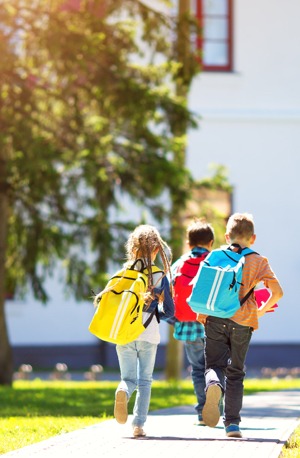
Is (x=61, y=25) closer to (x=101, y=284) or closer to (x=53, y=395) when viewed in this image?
(x=101, y=284)

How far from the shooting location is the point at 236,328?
8.05 m

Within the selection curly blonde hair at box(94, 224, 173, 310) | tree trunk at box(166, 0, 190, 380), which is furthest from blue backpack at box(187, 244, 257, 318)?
tree trunk at box(166, 0, 190, 380)

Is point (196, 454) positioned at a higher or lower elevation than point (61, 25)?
lower

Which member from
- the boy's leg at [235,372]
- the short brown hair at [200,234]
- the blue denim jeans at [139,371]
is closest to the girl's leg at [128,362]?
the blue denim jeans at [139,371]

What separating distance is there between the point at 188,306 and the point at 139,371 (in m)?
0.81

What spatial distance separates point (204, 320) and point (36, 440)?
1.45 m

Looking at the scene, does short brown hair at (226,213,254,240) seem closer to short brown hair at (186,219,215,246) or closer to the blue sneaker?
short brown hair at (186,219,215,246)

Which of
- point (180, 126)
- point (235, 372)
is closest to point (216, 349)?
point (235, 372)

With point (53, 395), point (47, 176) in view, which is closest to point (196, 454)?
point (53, 395)

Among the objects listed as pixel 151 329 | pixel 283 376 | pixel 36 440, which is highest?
pixel 151 329

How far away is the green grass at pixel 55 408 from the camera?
8.61 m

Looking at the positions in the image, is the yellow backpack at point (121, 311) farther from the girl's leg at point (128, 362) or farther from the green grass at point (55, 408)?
the green grass at point (55, 408)

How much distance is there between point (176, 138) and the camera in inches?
658

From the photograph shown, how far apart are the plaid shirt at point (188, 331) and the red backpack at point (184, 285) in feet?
0.24
